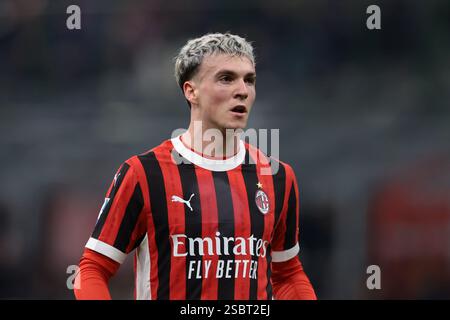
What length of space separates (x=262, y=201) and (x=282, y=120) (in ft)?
14.8

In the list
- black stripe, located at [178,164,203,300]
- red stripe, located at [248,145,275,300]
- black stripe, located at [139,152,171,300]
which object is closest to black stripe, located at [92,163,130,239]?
black stripe, located at [139,152,171,300]

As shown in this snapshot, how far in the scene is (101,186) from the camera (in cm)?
777

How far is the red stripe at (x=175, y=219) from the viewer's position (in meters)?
3.27

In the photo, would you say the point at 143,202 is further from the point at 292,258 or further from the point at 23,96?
the point at 23,96

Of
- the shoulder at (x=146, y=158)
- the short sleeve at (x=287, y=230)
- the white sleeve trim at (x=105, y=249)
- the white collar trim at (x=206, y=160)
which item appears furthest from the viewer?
the short sleeve at (x=287, y=230)

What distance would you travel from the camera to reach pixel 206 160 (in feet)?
11.6

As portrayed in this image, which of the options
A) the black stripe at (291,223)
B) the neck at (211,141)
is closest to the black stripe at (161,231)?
the neck at (211,141)

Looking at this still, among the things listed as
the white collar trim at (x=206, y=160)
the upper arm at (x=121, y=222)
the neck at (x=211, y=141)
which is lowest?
the upper arm at (x=121, y=222)

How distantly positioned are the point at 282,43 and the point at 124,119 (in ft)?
6.19

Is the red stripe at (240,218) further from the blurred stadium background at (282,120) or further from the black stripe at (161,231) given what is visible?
the blurred stadium background at (282,120)

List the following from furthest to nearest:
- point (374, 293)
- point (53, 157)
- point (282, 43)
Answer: point (282, 43)
point (53, 157)
point (374, 293)

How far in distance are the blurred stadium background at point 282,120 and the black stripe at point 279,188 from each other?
3.87 metres
